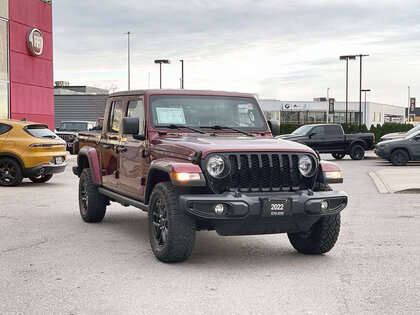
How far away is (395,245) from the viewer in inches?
317

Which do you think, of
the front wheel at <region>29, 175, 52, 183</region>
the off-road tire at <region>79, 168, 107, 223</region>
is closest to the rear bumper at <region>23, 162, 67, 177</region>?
the front wheel at <region>29, 175, 52, 183</region>

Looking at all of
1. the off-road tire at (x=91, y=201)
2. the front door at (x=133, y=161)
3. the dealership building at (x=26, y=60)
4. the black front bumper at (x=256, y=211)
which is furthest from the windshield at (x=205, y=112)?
the dealership building at (x=26, y=60)

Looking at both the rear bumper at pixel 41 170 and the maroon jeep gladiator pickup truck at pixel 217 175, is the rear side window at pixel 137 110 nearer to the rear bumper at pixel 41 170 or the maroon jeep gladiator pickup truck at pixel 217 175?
the maroon jeep gladiator pickup truck at pixel 217 175

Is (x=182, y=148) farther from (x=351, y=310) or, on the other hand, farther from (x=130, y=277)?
(x=351, y=310)

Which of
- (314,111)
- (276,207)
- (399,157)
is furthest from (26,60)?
(314,111)

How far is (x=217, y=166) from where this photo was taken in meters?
6.59

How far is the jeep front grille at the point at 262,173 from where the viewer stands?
21.7ft

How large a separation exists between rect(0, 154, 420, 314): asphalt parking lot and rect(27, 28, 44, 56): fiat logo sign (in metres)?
20.2

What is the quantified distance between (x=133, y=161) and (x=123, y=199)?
57cm

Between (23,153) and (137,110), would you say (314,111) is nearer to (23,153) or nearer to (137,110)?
(23,153)

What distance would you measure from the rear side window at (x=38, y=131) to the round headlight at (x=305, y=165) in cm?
998

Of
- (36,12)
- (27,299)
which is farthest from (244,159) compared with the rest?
(36,12)

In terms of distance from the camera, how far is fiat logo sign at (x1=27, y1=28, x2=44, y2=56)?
94.8 ft

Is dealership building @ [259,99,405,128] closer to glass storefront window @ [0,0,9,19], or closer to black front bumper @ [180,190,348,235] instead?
glass storefront window @ [0,0,9,19]
